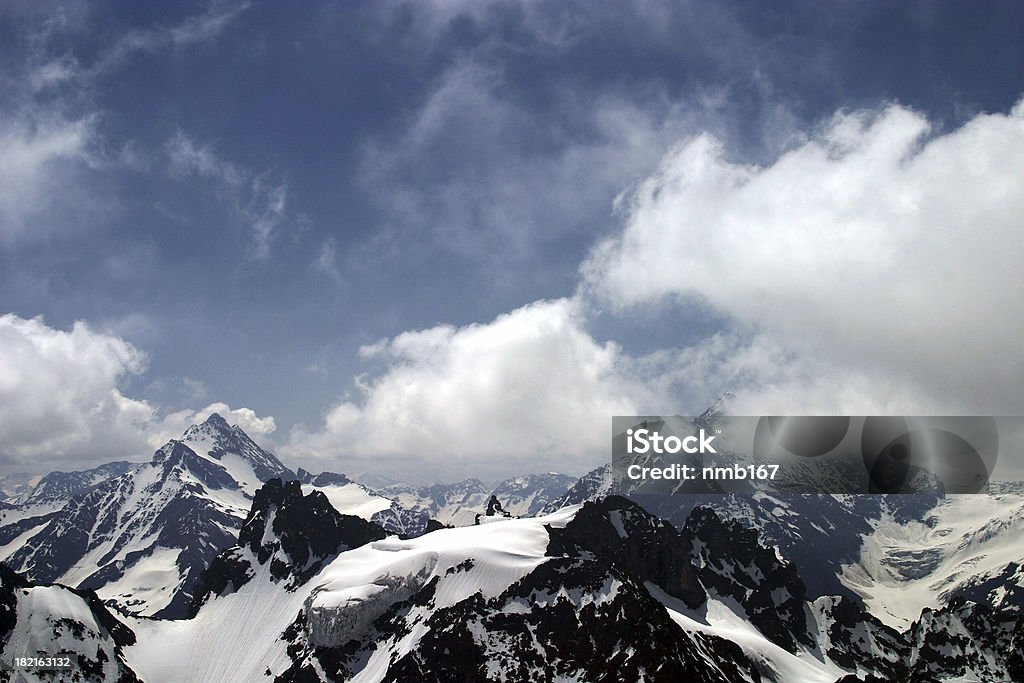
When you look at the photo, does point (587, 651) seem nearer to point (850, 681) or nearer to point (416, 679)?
point (416, 679)

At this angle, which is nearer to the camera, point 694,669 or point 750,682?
point 694,669

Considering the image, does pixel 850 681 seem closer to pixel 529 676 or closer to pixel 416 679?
pixel 529 676

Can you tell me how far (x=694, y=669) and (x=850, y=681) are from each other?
193 feet

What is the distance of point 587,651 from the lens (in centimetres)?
18300

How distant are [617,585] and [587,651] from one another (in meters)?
22.6

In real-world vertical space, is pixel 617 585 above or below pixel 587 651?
above

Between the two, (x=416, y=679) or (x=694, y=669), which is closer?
(x=694, y=669)

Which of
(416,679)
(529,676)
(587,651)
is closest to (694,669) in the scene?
(587,651)

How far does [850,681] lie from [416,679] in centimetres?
12237

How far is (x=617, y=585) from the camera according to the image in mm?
199500

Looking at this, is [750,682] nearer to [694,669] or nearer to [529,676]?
[694,669]

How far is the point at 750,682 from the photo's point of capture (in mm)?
198875

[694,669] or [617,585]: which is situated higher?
[617,585]

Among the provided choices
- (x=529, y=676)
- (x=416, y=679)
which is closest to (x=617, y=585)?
(x=529, y=676)
